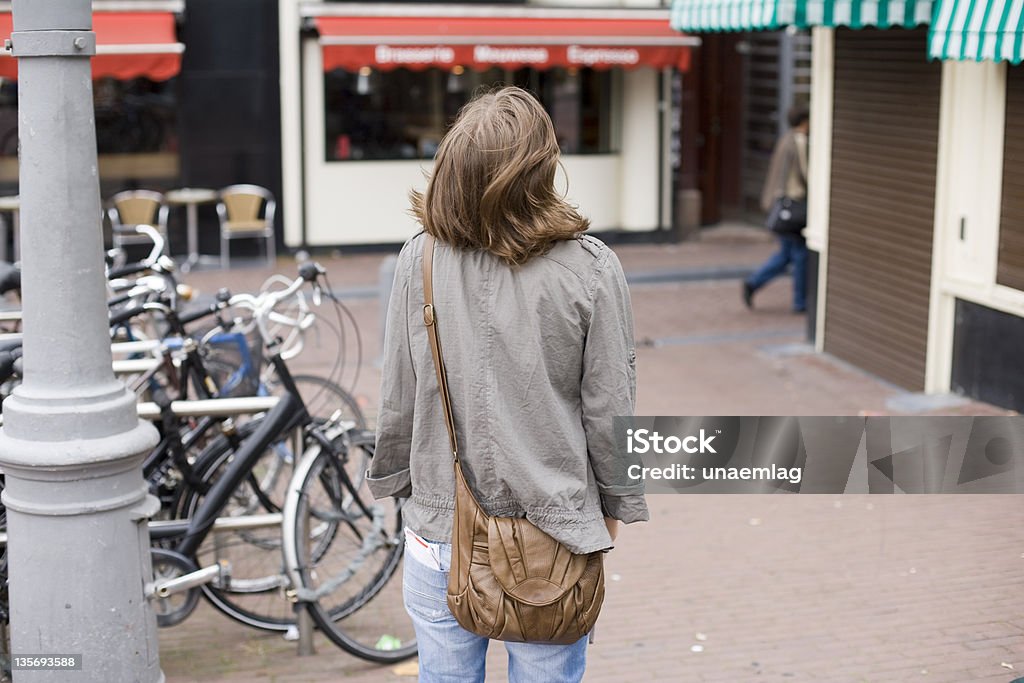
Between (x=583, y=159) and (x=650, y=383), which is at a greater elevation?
(x=583, y=159)

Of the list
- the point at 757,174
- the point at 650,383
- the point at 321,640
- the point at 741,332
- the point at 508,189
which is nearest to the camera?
the point at 508,189

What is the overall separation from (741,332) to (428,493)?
866 centimetres

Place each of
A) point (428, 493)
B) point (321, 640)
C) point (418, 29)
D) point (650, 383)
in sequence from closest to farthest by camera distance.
A: point (428, 493), point (321, 640), point (650, 383), point (418, 29)

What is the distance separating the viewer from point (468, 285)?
283 cm

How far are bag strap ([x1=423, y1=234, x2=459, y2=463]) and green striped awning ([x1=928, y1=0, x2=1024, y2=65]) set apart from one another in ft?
15.4

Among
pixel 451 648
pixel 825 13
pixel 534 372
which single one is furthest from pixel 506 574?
pixel 825 13

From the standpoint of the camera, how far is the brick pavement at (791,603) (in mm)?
4668

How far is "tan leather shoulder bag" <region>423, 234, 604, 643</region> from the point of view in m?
2.80

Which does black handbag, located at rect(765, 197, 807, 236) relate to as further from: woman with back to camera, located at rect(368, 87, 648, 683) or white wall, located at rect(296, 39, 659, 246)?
woman with back to camera, located at rect(368, 87, 648, 683)

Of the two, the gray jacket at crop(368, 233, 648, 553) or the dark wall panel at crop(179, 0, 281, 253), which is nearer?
the gray jacket at crop(368, 233, 648, 553)

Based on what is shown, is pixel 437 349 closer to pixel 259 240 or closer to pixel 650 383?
pixel 650 383

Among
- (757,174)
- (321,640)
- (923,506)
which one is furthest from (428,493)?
(757,174)

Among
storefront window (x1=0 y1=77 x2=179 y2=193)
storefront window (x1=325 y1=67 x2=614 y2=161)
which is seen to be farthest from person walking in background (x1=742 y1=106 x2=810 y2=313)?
storefront window (x1=0 y1=77 x2=179 y2=193)

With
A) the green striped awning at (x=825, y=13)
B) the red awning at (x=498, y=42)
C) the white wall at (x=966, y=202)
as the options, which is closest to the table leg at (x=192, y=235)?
the red awning at (x=498, y=42)
